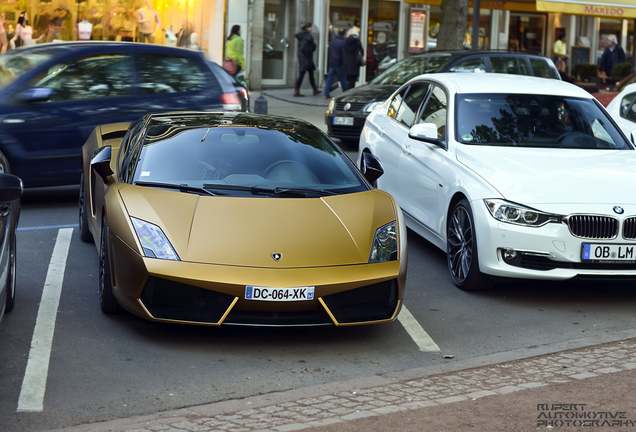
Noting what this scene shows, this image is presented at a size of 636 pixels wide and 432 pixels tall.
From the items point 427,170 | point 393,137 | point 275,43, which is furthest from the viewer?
point 275,43

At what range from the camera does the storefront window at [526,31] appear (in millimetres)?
33031

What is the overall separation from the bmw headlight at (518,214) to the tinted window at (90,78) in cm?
491

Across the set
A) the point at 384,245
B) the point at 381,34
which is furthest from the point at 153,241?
the point at 381,34

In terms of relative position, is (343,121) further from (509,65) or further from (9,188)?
(9,188)

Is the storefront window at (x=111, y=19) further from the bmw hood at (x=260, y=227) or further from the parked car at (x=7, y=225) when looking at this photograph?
the bmw hood at (x=260, y=227)

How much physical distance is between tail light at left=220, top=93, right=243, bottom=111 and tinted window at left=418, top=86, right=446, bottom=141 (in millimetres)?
2861

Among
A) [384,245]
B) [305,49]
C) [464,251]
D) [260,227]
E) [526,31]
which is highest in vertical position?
[526,31]

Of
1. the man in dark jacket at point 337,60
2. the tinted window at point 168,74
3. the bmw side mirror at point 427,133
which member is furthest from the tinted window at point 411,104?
the man in dark jacket at point 337,60

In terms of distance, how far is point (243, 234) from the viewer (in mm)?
5395

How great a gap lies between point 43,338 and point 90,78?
15.7ft

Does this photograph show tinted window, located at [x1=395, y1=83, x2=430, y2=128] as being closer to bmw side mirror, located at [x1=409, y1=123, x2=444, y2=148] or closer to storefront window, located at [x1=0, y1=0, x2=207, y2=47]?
bmw side mirror, located at [x1=409, y1=123, x2=444, y2=148]

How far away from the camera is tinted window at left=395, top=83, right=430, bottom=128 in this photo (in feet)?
28.3

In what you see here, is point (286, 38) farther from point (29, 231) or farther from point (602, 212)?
point (602, 212)

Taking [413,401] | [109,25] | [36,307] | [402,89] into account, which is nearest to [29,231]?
[36,307]
